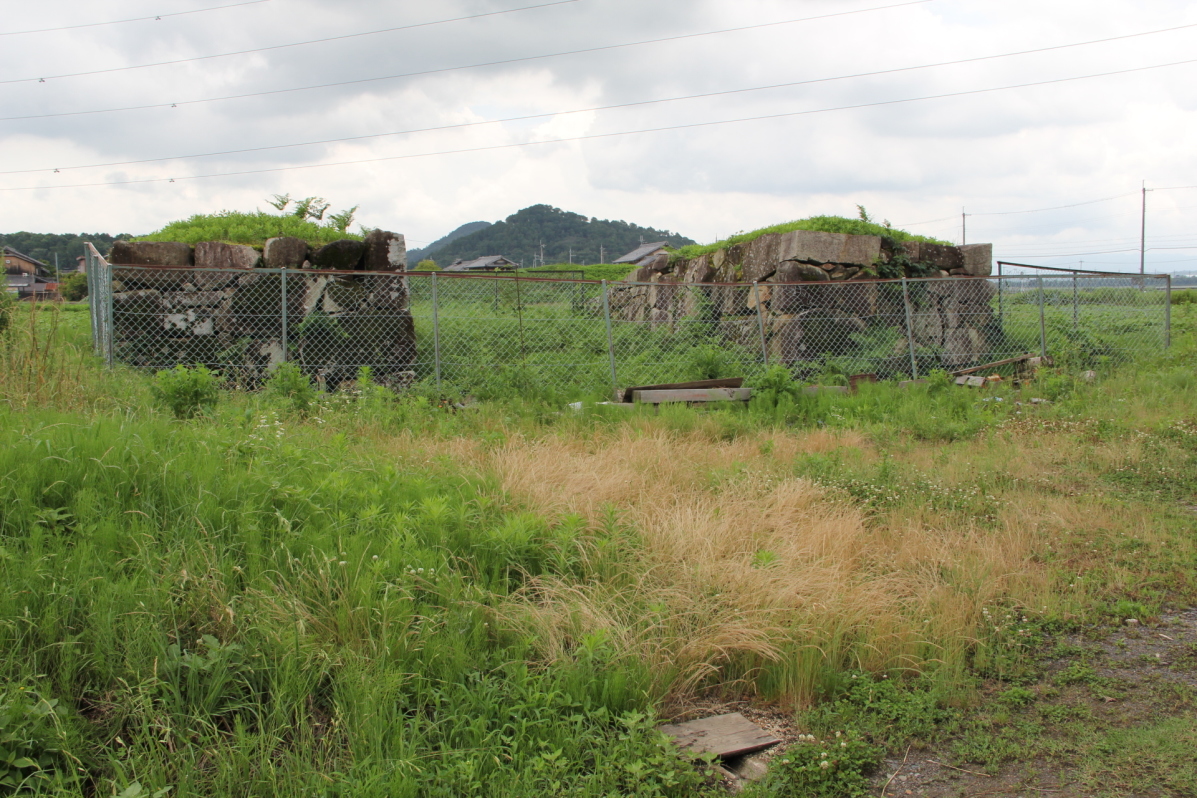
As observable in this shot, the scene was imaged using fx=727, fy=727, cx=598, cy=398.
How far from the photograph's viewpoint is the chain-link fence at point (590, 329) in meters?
9.80

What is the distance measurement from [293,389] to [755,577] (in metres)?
5.54

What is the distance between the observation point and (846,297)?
12.6m

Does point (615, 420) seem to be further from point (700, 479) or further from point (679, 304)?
point (679, 304)

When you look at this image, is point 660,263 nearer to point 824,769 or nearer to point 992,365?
point 992,365

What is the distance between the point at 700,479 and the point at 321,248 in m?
7.34

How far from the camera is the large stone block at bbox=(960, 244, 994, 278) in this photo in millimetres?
13625

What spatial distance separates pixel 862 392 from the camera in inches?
402

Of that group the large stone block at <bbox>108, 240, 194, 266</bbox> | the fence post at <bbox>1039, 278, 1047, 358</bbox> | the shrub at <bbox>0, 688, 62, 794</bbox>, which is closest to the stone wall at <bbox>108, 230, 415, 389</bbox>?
the large stone block at <bbox>108, 240, 194, 266</bbox>

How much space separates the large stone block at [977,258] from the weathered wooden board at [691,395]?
672 centimetres

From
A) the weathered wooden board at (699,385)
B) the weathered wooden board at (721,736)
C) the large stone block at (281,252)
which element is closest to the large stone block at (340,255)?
the large stone block at (281,252)

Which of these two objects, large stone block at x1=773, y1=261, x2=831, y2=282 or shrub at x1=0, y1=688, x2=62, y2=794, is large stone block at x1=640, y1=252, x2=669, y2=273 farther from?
shrub at x1=0, y1=688, x2=62, y2=794

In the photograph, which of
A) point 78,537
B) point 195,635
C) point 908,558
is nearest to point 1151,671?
point 908,558

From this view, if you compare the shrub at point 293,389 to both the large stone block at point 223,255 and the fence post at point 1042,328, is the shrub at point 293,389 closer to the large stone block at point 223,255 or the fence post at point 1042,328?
the large stone block at point 223,255

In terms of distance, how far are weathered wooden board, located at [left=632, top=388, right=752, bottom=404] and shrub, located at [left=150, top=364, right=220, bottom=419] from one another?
16.6 feet
